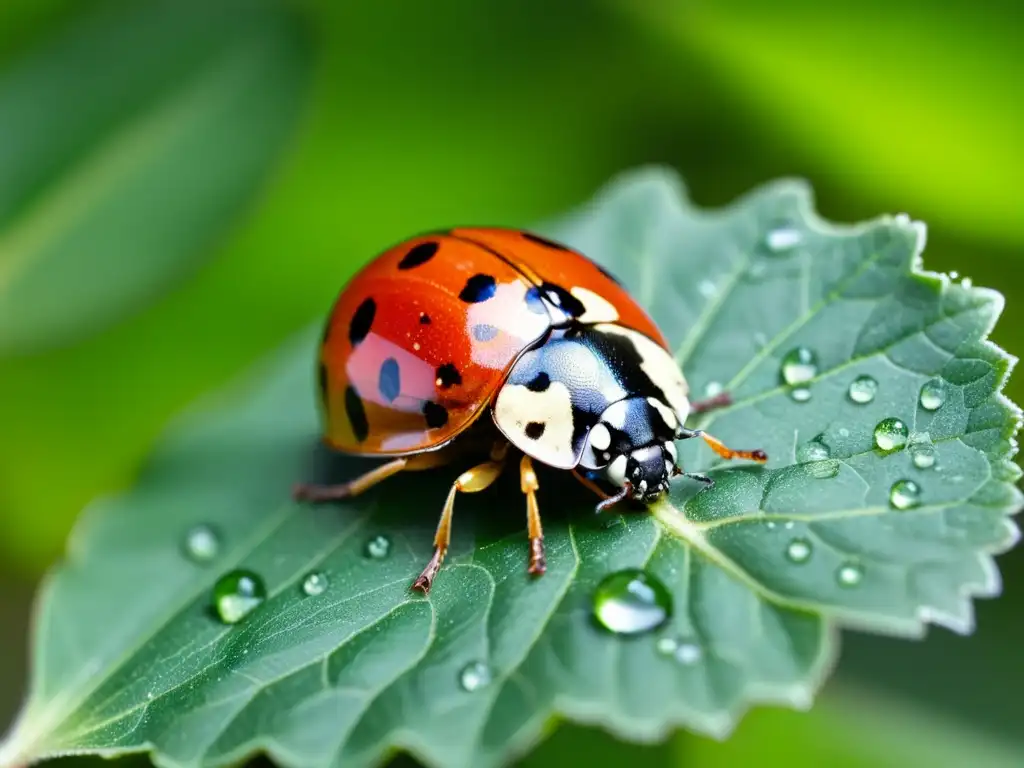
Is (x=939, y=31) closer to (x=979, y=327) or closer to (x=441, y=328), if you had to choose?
(x=979, y=327)

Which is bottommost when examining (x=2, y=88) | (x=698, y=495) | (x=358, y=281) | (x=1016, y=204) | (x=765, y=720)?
(x=765, y=720)

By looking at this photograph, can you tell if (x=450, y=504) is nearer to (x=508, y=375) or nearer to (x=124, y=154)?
(x=508, y=375)

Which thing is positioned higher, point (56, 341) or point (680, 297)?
point (56, 341)

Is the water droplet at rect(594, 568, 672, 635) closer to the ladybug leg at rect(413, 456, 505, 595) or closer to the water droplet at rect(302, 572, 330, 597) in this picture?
the ladybug leg at rect(413, 456, 505, 595)

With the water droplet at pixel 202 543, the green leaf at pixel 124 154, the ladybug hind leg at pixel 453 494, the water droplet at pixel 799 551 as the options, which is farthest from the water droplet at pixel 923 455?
the green leaf at pixel 124 154

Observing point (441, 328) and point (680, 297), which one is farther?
point (680, 297)

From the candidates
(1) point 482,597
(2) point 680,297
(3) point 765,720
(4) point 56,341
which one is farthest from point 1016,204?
(4) point 56,341

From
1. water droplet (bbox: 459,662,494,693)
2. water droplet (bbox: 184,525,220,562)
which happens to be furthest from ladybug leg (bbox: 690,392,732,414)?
water droplet (bbox: 184,525,220,562)

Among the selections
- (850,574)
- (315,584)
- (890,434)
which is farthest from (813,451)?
(315,584)

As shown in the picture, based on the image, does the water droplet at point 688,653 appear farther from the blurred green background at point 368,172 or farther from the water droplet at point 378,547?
the blurred green background at point 368,172
